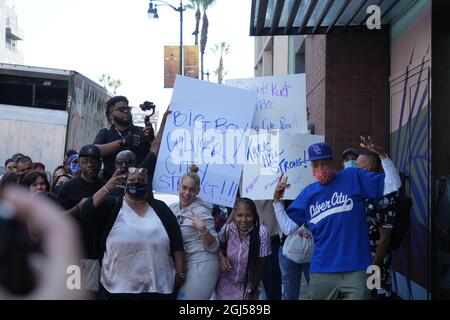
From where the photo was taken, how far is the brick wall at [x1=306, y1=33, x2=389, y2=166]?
8.67 m

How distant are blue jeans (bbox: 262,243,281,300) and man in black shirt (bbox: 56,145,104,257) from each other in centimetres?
212

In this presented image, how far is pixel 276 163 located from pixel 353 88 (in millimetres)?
3491

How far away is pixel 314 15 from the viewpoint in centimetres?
837

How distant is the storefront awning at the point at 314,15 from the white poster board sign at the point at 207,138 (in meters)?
1.95

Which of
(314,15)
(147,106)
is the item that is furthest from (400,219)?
(314,15)

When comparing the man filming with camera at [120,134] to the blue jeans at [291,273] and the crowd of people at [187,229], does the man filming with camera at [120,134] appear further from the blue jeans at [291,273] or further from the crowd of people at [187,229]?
the blue jeans at [291,273]

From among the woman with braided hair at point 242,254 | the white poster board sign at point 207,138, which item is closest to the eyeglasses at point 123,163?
the white poster board sign at point 207,138

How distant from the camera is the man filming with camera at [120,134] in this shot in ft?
16.5

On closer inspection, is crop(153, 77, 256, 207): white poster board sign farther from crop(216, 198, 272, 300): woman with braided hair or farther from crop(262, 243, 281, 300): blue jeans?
crop(262, 243, 281, 300): blue jeans

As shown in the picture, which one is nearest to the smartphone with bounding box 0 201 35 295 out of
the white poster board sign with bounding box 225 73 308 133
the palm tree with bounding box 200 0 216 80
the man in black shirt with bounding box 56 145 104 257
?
the man in black shirt with bounding box 56 145 104 257

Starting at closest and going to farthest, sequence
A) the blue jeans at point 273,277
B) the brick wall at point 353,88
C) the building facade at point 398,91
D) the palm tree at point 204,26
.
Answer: the blue jeans at point 273,277 → the building facade at point 398,91 → the brick wall at point 353,88 → the palm tree at point 204,26

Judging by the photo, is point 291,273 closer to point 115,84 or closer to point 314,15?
point 314,15
